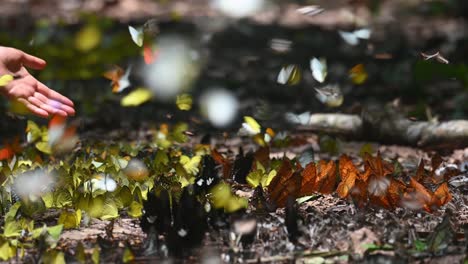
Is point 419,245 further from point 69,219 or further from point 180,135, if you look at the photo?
point 180,135

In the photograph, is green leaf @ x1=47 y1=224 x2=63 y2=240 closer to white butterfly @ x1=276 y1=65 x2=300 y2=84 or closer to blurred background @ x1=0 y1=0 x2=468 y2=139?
blurred background @ x1=0 y1=0 x2=468 y2=139

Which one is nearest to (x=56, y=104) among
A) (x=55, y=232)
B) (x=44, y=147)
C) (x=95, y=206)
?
(x=44, y=147)

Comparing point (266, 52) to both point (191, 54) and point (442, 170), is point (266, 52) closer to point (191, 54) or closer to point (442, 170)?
point (191, 54)

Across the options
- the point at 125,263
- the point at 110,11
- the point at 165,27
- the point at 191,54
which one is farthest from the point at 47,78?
the point at 125,263

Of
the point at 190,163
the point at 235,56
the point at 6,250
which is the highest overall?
the point at 235,56

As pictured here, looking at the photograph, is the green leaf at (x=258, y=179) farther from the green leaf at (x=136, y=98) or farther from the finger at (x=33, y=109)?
the green leaf at (x=136, y=98)
